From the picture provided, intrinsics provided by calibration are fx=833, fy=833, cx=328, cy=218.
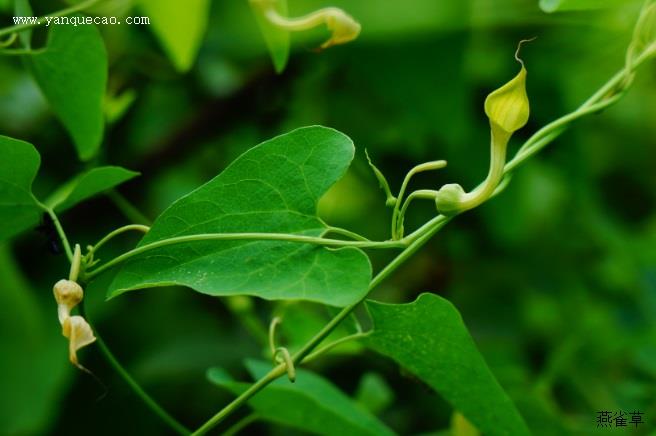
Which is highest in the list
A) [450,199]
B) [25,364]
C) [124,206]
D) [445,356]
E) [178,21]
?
[178,21]

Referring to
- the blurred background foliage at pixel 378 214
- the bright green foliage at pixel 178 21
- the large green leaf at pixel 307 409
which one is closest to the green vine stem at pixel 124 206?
the blurred background foliage at pixel 378 214

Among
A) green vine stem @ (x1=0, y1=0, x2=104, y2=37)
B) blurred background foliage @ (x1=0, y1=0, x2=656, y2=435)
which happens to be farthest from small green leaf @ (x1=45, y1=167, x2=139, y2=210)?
blurred background foliage @ (x1=0, y1=0, x2=656, y2=435)

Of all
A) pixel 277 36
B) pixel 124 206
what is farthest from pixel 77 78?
pixel 124 206

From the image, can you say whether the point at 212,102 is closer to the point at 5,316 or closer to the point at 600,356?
the point at 5,316

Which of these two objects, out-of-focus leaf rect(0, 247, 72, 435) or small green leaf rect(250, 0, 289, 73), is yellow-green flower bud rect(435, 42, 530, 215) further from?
out-of-focus leaf rect(0, 247, 72, 435)

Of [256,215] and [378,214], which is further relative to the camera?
[378,214]

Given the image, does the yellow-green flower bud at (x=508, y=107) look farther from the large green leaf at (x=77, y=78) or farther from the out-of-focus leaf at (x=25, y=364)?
the out-of-focus leaf at (x=25, y=364)

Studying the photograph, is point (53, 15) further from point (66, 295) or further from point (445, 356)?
point (445, 356)
